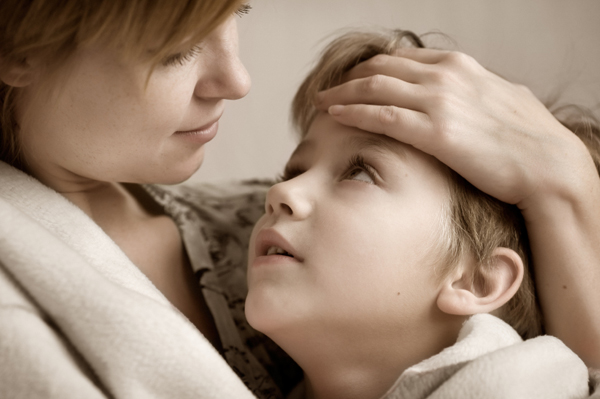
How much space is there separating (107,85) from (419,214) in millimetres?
526

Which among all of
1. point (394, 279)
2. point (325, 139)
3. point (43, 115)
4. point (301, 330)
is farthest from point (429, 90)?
point (43, 115)

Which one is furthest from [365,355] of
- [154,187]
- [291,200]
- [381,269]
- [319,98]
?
[154,187]

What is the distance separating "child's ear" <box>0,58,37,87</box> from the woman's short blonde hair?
32 millimetres

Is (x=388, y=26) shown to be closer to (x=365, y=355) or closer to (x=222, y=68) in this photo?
(x=222, y=68)

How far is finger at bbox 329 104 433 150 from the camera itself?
893 mm

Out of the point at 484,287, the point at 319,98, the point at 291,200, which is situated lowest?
the point at 484,287

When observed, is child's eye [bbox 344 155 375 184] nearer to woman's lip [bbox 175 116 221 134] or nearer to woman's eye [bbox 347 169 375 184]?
woman's eye [bbox 347 169 375 184]

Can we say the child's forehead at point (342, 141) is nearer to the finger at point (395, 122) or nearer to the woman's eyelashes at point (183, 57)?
the finger at point (395, 122)

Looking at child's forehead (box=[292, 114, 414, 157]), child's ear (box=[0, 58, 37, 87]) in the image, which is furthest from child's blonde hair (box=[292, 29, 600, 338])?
child's ear (box=[0, 58, 37, 87])

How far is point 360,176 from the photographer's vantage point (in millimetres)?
924

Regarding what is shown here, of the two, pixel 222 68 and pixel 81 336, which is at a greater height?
pixel 222 68

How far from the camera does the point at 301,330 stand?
34.7 inches

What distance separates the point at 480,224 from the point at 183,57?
22.3 inches

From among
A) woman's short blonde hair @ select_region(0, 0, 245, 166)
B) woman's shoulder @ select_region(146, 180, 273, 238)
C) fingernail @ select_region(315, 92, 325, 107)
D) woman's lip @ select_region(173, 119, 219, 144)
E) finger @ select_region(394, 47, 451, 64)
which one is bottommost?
woman's shoulder @ select_region(146, 180, 273, 238)
